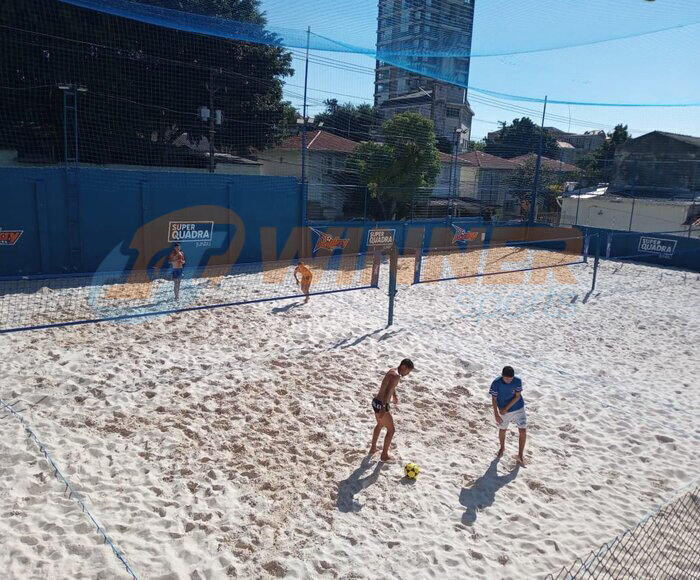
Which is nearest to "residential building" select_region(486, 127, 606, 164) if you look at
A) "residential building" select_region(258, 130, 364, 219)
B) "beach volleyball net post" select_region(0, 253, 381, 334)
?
"residential building" select_region(258, 130, 364, 219)

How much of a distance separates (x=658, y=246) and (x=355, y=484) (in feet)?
62.2

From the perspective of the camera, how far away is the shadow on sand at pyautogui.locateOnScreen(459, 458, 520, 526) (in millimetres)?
5176

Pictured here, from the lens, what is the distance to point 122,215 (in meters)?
14.9

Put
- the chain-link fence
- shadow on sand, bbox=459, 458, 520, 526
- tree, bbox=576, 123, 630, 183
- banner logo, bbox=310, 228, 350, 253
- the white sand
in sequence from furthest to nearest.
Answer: tree, bbox=576, 123, 630, 183 → banner logo, bbox=310, 228, 350, 253 → shadow on sand, bbox=459, 458, 520, 526 → the white sand → the chain-link fence

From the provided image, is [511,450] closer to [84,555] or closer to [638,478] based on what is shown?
[638,478]

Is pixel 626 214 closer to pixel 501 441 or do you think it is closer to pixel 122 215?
pixel 122 215

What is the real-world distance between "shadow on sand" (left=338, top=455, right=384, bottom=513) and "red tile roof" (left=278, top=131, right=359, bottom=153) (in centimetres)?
2119

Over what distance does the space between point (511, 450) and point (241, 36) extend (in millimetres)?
9039

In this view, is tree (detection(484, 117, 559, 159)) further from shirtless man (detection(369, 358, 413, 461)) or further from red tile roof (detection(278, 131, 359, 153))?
shirtless man (detection(369, 358, 413, 461))

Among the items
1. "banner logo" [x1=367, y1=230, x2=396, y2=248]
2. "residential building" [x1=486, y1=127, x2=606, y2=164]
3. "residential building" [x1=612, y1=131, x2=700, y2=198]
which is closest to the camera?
"banner logo" [x1=367, y1=230, x2=396, y2=248]

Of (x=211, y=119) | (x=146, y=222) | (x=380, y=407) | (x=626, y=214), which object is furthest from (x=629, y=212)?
(x=380, y=407)

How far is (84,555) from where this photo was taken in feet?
14.1

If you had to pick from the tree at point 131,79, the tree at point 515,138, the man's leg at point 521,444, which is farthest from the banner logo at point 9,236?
the tree at point 515,138

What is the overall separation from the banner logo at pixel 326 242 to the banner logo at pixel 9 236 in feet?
28.5
